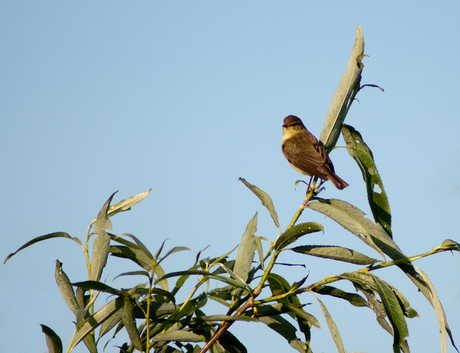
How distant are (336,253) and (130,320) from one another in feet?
3.28

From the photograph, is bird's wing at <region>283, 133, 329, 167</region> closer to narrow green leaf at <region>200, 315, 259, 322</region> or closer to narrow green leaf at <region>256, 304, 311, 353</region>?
narrow green leaf at <region>256, 304, 311, 353</region>

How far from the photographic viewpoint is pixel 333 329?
2365 mm

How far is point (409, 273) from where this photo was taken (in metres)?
2.35

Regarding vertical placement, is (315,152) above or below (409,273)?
above

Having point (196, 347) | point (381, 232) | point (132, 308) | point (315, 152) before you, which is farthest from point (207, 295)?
point (315, 152)

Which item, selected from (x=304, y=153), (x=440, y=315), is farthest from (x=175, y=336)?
(x=304, y=153)

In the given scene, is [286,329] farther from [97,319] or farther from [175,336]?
[97,319]

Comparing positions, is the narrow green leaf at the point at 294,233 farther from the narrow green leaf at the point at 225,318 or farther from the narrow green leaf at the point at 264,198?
the narrow green leaf at the point at 225,318

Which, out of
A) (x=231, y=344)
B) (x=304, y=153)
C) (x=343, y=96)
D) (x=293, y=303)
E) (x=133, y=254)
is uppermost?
(x=304, y=153)

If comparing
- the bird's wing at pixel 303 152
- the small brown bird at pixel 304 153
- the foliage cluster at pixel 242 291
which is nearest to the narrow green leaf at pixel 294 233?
the foliage cluster at pixel 242 291

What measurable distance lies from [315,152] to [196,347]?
3.24 meters

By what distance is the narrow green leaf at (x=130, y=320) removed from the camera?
1914 mm

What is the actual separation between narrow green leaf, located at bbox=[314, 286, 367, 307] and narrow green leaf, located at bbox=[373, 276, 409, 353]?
0.75 ft

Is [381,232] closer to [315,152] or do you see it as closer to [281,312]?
[281,312]
